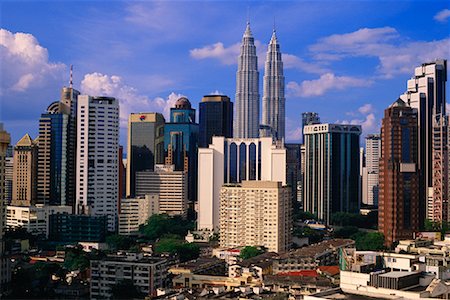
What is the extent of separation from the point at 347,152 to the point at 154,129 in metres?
9.27

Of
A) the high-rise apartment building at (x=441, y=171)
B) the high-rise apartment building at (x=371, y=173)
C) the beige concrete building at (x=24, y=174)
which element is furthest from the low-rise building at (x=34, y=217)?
the high-rise apartment building at (x=371, y=173)

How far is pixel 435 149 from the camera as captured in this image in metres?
19.9

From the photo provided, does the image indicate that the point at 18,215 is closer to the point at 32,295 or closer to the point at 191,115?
the point at 32,295

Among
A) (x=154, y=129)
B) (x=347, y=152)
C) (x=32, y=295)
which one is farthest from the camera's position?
(x=154, y=129)

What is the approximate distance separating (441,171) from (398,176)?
12.8ft

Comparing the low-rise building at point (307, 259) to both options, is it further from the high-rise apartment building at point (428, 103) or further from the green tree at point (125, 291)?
the high-rise apartment building at point (428, 103)

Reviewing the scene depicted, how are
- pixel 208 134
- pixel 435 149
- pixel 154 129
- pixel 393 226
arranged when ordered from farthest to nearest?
pixel 208 134
pixel 154 129
pixel 435 149
pixel 393 226

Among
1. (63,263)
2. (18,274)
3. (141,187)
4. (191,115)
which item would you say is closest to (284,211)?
(63,263)

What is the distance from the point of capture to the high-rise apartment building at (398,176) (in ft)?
52.9

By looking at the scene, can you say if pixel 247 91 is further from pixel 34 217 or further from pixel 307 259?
pixel 307 259

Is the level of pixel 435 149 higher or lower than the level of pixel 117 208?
higher

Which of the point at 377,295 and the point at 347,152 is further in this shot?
the point at 347,152

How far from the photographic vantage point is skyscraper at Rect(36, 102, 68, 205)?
822 inches

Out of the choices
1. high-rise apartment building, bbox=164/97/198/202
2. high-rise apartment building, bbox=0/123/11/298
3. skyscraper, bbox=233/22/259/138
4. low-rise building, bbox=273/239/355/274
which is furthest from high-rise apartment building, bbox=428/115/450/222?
skyscraper, bbox=233/22/259/138
